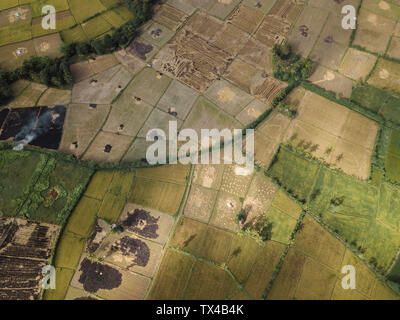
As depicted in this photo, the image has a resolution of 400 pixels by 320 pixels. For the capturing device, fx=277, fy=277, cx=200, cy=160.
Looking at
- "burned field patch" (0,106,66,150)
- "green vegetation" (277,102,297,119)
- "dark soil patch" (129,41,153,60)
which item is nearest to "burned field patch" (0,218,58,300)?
"burned field patch" (0,106,66,150)

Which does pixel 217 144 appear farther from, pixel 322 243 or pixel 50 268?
pixel 50 268

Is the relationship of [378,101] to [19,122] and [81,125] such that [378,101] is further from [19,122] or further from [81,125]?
[19,122]

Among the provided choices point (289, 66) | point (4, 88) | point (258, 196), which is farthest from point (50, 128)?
point (289, 66)

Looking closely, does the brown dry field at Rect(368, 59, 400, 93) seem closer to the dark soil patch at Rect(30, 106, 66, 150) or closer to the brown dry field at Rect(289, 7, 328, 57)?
the brown dry field at Rect(289, 7, 328, 57)

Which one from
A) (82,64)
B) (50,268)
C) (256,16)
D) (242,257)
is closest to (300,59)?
(256,16)

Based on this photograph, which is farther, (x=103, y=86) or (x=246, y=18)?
(x=246, y=18)

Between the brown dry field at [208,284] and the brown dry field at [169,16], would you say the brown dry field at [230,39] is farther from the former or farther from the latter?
the brown dry field at [208,284]
